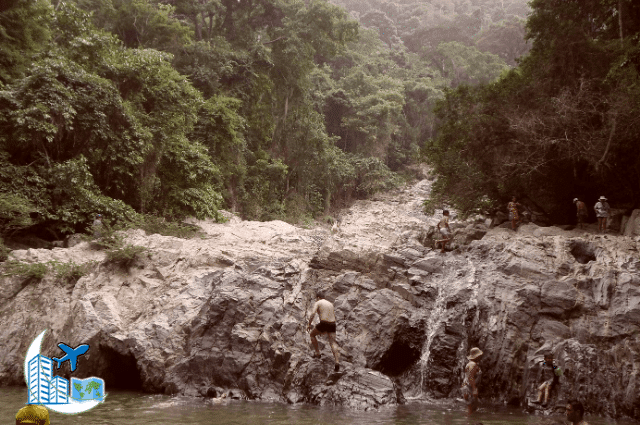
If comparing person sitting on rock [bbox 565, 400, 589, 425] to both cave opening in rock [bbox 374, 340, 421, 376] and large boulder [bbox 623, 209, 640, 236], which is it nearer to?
cave opening in rock [bbox 374, 340, 421, 376]

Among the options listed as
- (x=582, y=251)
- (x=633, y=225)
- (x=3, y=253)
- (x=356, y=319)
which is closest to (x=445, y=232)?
(x=582, y=251)

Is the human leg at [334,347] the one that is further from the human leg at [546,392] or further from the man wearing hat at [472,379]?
the human leg at [546,392]

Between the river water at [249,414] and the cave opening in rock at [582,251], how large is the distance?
15.9 ft

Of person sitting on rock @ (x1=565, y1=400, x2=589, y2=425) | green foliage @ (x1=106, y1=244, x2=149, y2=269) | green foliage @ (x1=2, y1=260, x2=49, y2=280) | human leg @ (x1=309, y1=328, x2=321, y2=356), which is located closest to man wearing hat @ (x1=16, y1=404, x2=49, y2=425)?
person sitting on rock @ (x1=565, y1=400, x2=589, y2=425)

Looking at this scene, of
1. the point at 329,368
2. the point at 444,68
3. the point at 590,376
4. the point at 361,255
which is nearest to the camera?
the point at 590,376

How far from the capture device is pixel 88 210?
55.6 feet

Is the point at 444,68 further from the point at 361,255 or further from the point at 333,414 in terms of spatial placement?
the point at 333,414

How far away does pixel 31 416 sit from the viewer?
2.74 m

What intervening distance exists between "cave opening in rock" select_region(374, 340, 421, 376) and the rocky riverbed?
0.03 m

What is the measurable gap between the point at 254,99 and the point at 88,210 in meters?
15.4

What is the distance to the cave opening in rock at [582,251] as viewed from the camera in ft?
41.4

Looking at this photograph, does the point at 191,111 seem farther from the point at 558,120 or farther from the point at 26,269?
the point at 558,120

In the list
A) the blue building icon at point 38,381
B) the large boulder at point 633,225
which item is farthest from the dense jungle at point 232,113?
the blue building icon at point 38,381

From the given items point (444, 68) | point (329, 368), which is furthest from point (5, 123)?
point (444, 68)
